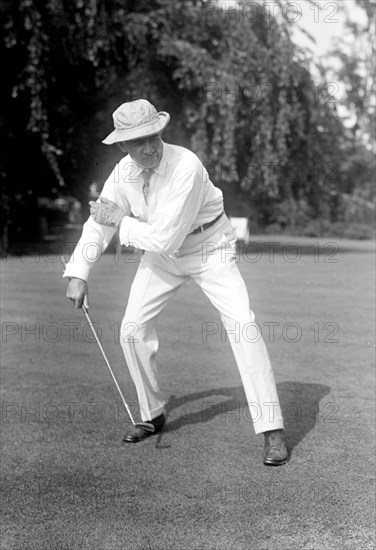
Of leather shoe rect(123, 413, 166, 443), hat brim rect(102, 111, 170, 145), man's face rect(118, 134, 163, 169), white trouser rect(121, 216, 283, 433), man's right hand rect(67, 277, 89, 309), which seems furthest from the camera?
leather shoe rect(123, 413, 166, 443)

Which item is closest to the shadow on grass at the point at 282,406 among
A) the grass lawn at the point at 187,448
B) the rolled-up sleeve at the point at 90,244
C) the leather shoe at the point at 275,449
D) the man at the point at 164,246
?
the grass lawn at the point at 187,448

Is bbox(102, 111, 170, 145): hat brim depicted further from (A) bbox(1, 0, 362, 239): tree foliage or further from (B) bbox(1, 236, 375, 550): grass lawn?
(A) bbox(1, 0, 362, 239): tree foliage

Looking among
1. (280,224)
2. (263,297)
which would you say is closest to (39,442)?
(263,297)

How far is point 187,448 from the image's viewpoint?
5.08 metres

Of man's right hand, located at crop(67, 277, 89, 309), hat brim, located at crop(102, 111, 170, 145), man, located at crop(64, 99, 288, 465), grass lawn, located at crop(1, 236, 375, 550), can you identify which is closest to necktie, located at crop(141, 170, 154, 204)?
man, located at crop(64, 99, 288, 465)

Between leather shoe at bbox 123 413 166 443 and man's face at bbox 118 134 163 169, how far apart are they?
1.72 m

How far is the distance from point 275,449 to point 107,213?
5.64ft

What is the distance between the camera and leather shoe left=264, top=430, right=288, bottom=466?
4707 millimetres

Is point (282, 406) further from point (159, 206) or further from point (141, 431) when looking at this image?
point (159, 206)

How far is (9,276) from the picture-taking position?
15750 mm

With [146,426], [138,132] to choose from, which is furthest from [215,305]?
[138,132]

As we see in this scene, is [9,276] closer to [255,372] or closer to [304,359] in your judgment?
[304,359]

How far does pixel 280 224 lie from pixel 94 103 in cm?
2465

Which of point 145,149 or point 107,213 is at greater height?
point 145,149
